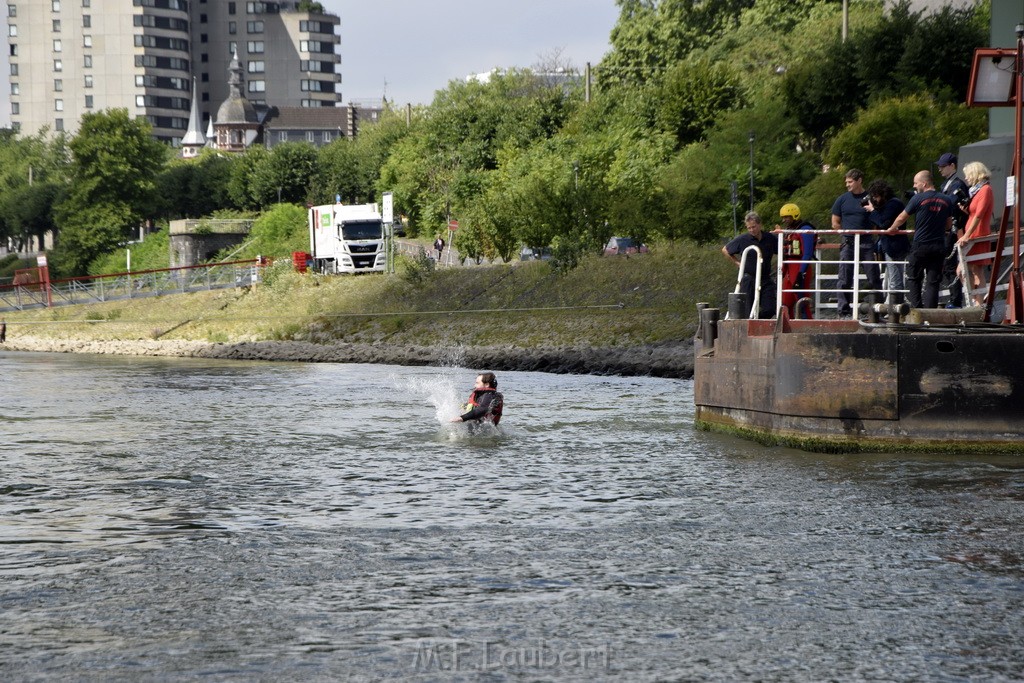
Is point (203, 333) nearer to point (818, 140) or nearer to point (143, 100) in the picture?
point (818, 140)

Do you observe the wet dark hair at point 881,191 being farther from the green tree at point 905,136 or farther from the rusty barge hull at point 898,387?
the green tree at point 905,136

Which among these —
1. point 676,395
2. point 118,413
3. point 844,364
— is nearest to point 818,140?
point 676,395

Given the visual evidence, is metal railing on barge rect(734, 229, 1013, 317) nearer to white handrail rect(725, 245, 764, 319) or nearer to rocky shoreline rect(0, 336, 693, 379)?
white handrail rect(725, 245, 764, 319)

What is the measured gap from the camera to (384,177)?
98562 millimetres

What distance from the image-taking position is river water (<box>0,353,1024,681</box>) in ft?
28.3

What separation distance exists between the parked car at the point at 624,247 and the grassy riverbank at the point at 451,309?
2.25m

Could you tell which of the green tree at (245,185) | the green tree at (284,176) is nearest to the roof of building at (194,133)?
the green tree at (245,185)

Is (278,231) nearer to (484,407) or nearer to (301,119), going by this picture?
(484,407)

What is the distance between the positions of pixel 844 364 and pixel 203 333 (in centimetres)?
4005

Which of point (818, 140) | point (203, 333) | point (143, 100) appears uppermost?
point (143, 100)

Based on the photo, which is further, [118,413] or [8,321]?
[8,321]

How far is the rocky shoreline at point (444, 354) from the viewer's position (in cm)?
3616

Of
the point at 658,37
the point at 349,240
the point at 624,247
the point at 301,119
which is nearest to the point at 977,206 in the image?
the point at 624,247

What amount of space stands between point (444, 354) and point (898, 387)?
87.8 ft
